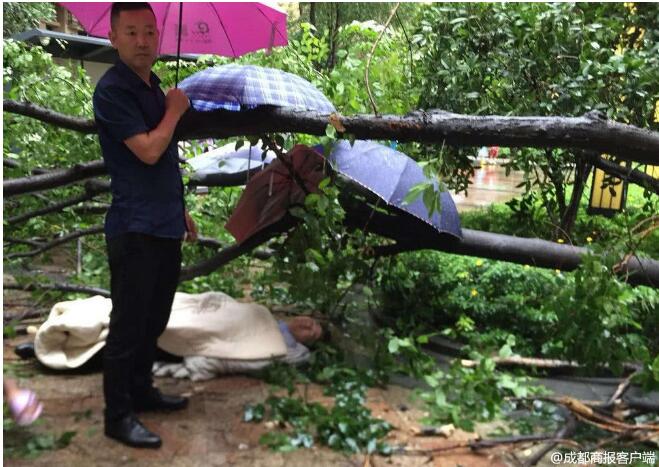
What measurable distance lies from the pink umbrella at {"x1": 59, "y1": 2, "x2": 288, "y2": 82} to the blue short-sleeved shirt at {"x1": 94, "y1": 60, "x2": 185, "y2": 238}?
0.85 m

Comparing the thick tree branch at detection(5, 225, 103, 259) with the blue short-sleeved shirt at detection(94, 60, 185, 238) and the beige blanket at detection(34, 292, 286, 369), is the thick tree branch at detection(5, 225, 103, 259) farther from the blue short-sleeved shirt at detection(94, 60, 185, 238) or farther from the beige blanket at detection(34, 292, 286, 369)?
the blue short-sleeved shirt at detection(94, 60, 185, 238)

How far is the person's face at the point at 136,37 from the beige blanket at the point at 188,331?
1.60m

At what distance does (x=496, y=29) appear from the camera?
4.70m

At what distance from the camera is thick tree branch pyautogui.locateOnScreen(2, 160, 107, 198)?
9.66 ft

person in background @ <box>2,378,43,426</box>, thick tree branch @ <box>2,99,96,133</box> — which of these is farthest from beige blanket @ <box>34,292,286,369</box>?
thick tree branch @ <box>2,99,96,133</box>

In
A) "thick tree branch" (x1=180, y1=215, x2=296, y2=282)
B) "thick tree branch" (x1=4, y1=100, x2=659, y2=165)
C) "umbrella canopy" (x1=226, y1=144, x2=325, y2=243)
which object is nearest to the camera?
"thick tree branch" (x1=4, y1=100, x2=659, y2=165)

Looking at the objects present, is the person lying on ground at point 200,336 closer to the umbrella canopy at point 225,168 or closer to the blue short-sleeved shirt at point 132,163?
the blue short-sleeved shirt at point 132,163

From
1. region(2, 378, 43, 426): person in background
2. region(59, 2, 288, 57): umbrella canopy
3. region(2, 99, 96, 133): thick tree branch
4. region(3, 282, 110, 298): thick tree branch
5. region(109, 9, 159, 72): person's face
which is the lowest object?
region(3, 282, 110, 298): thick tree branch

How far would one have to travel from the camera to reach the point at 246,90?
2.94m

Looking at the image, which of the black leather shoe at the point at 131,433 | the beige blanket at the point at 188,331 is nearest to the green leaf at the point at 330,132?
the black leather shoe at the point at 131,433

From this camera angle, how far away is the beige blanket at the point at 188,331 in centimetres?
339

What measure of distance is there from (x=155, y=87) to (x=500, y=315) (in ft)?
10.9

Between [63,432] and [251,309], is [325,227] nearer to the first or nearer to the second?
[251,309]

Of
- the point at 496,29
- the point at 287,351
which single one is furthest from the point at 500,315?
the point at 496,29
